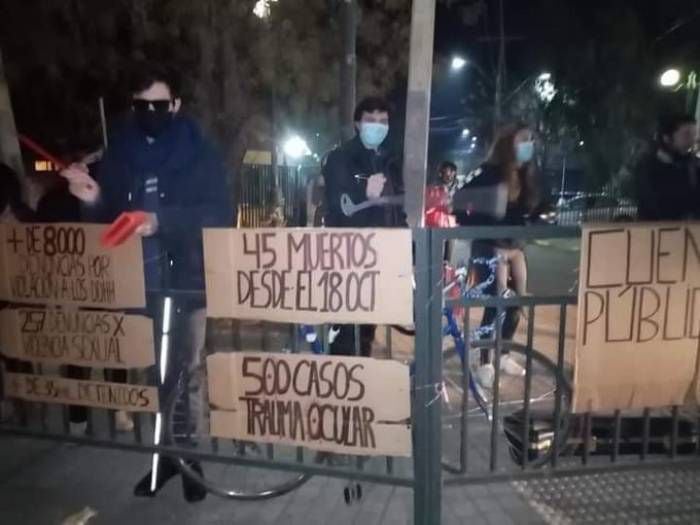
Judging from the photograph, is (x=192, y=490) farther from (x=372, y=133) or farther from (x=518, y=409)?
(x=372, y=133)

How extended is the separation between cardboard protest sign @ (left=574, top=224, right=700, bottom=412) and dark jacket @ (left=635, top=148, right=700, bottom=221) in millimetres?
1407

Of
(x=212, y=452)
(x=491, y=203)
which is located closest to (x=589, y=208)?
(x=491, y=203)

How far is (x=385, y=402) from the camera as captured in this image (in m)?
3.04

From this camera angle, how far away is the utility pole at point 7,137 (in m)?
5.04

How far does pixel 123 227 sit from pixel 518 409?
105 inches

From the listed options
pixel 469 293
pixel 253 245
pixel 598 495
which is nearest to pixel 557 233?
pixel 253 245

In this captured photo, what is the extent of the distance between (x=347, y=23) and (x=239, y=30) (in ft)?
5.46

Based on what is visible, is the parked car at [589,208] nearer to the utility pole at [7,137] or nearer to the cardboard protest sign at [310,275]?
the utility pole at [7,137]

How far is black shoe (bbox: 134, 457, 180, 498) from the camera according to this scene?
12.0 feet

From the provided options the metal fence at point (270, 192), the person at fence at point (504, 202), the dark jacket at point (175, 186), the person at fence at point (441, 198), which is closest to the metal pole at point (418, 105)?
the person at fence at point (504, 202)

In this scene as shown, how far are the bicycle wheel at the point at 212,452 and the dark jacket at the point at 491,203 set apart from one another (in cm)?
225

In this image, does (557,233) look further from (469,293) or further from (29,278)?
(29,278)

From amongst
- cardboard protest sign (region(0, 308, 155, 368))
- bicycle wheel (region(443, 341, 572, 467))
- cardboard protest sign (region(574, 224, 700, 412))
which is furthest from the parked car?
cardboard protest sign (region(0, 308, 155, 368))

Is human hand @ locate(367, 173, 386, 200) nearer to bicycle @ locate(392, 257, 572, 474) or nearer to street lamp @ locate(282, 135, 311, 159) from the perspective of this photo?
bicycle @ locate(392, 257, 572, 474)
